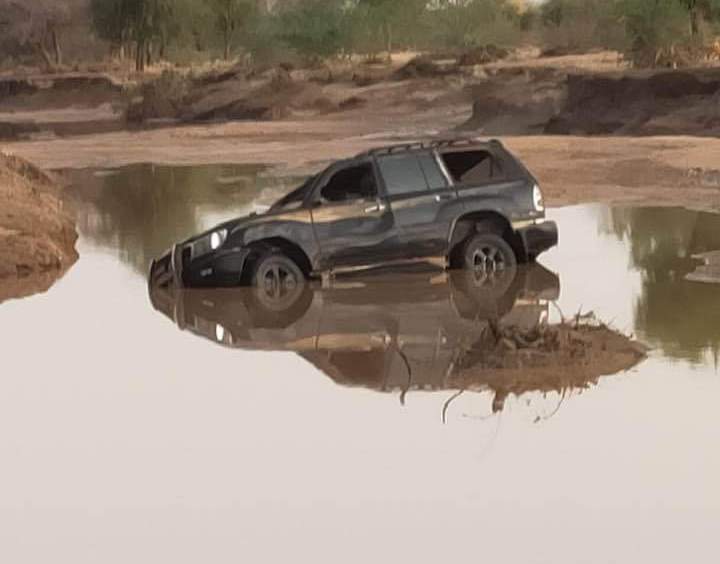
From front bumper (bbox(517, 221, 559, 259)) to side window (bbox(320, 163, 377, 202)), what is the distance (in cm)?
171

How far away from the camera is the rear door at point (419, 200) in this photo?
736 inches

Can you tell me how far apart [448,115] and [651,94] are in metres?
13.5

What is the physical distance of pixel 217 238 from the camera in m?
18.6

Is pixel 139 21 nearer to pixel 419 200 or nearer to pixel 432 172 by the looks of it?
pixel 432 172

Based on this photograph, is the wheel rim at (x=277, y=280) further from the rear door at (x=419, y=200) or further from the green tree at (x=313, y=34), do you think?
the green tree at (x=313, y=34)

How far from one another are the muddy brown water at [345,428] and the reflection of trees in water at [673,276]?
57mm

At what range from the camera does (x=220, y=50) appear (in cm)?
10994

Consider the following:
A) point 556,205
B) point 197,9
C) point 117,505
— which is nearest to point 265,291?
point 117,505

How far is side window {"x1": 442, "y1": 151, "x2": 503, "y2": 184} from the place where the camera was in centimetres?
1944

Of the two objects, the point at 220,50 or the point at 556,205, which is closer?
the point at 556,205

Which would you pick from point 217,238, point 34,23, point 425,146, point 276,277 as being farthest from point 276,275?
point 34,23

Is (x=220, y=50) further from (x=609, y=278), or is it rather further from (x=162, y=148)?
(x=609, y=278)

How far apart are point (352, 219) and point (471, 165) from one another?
1.83 meters

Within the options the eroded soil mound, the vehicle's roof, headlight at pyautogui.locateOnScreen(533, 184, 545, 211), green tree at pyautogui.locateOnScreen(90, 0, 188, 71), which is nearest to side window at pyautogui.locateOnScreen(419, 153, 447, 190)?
the vehicle's roof
